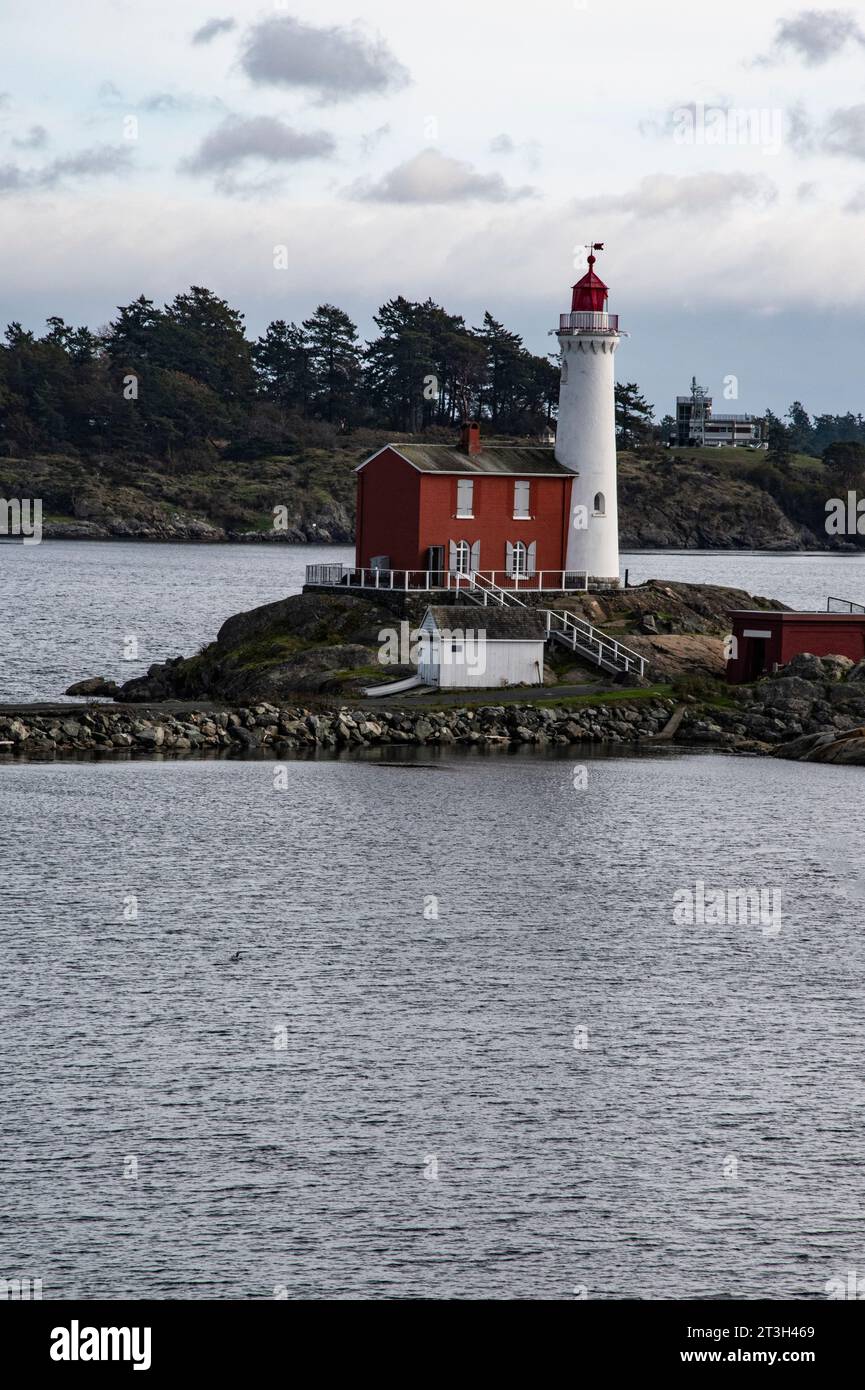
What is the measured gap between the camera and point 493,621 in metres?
58.7

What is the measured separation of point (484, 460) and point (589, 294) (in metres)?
7.19

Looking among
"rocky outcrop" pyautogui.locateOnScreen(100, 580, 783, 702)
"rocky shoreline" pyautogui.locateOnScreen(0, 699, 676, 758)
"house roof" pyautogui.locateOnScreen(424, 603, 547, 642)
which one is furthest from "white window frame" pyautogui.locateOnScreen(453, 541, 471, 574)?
"rocky shoreline" pyautogui.locateOnScreen(0, 699, 676, 758)

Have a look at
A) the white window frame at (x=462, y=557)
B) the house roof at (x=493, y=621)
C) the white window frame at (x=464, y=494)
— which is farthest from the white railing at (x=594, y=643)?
the white window frame at (x=464, y=494)

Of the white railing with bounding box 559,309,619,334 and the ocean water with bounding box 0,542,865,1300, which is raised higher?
the white railing with bounding box 559,309,619,334

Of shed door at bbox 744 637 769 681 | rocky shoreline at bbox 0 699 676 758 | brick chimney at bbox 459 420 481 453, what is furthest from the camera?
brick chimney at bbox 459 420 481 453

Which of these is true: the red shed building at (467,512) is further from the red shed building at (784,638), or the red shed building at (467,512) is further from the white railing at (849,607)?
the white railing at (849,607)

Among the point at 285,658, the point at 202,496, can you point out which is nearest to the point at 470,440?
the point at 285,658

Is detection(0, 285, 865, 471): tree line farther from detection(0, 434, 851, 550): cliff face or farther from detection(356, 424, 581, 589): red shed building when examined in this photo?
detection(356, 424, 581, 589): red shed building

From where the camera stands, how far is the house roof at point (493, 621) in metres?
57.9

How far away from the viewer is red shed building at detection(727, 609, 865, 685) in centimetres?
6184

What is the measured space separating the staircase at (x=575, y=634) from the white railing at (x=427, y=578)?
75 centimetres

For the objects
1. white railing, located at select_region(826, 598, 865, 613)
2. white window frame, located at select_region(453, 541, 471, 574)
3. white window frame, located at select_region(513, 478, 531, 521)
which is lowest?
white railing, located at select_region(826, 598, 865, 613)

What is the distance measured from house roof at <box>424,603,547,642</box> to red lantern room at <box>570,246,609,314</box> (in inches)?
533

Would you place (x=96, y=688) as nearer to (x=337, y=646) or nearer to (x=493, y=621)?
(x=337, y=646)
